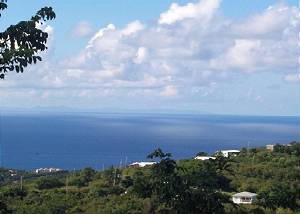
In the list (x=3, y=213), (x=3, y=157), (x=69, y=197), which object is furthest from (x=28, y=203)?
(x=3, y=157)

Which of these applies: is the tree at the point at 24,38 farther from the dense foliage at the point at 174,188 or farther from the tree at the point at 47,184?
the tree at the point at 47,184

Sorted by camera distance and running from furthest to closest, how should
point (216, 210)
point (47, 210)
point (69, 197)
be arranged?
1. point (69, 197)
2. point (47, 210)
3. point (216, 210)

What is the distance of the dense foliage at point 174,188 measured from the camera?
14.5ft

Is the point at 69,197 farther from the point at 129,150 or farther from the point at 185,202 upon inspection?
the point at 129,150

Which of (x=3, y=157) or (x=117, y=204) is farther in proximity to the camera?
(x=3, y=157)

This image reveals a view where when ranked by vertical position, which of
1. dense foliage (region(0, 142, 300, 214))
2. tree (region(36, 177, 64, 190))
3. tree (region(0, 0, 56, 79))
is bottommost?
tree (region(36, 177, 64, 190))

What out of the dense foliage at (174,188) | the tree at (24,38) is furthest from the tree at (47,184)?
the tree at (24,38)

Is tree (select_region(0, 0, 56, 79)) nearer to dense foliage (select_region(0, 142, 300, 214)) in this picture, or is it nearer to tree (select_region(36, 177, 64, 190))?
dense foliage (select_region(0, 142, 300, 214))

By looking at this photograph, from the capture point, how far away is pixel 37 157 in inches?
3617

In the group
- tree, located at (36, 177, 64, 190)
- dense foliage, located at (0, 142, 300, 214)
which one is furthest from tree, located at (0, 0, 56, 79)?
tree, located at (36, 177, 64, 190)

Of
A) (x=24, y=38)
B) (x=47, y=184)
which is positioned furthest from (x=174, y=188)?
(x=47, y=184)

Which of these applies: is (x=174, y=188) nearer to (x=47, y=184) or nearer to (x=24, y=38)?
(x=24, y=38)

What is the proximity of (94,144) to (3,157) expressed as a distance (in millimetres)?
28869

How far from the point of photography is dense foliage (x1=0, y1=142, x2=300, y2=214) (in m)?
4.43
